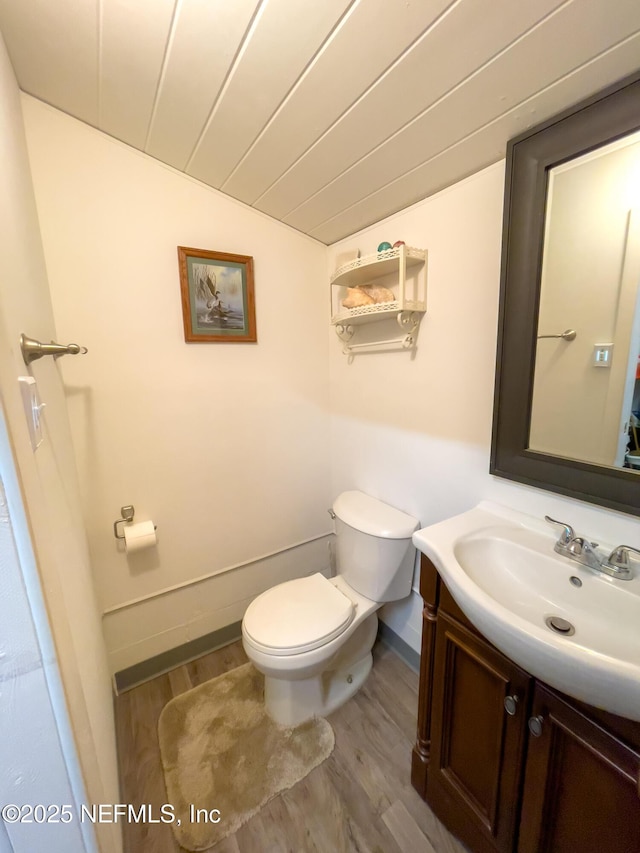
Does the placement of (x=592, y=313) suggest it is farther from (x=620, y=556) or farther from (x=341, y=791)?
(x=341, y=791)

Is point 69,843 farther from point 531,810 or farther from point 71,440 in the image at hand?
point 71,440

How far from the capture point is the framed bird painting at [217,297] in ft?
4.70

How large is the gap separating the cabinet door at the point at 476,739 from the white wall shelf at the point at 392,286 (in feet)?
3.38

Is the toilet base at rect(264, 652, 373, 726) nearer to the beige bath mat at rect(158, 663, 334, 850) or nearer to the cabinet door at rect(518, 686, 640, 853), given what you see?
the beige bath mat at rect(158, 663, 334, 850)

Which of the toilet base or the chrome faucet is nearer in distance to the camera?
the chrome faucet

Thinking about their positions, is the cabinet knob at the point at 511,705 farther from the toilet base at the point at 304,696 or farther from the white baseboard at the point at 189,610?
the white baseboard at the point at 189,610

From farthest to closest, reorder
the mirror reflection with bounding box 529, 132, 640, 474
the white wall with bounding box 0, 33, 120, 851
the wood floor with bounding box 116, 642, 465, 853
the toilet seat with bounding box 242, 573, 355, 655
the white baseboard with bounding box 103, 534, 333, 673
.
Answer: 1. the white baseboard with bounding box 103, 534, 333, 673
2. the toilet seat with bounding box 242, 573, 355, 655
3. the wood floor with bounding box 116, 642, 465, 853
4. the mirror reflection with bounding box 529, 132, 640, 474
5. the white wall with bounding box 0, 33, 120, 851

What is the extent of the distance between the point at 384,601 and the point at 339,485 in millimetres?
650

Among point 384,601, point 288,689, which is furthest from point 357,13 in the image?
point 288,689

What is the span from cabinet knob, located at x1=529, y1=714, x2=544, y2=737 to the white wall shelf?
1.18 metres

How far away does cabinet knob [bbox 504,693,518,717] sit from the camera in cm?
79

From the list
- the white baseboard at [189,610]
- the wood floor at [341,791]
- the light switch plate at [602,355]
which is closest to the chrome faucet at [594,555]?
the light switch plate at [602,355]

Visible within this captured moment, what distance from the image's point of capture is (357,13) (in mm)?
730

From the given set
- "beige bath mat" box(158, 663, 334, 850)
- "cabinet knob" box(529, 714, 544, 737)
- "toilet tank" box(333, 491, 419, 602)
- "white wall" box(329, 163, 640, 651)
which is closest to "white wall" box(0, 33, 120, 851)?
"beige bath mat" box(158, 663, 334, 850)
